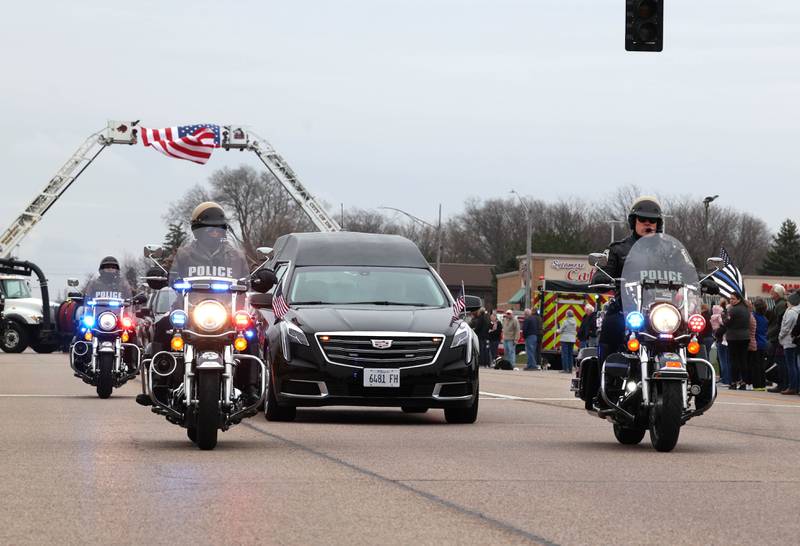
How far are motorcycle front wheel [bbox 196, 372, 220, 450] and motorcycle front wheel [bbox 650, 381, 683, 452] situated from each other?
10.6 ft

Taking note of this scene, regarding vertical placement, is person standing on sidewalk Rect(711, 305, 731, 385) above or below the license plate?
below

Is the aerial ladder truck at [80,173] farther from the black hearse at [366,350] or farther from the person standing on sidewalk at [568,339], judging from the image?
the black hearse at [366,350]

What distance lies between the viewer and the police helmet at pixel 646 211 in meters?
12.5

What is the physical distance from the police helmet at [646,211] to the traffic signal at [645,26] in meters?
8.40

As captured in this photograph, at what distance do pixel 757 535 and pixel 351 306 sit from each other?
8.79 meters

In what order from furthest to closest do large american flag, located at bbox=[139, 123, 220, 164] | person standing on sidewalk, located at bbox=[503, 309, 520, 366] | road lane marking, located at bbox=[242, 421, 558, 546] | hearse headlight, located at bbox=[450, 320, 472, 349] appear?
large american flag, located at bbox=[139, 123, 220, 164], person standing on sidewalk, located at bbox=[503, 309, 520, 366], hearse headlight, located at bbox=[450, 320, 472, 349], road lane marking, located at bbox=[242, 421, 558, 546]


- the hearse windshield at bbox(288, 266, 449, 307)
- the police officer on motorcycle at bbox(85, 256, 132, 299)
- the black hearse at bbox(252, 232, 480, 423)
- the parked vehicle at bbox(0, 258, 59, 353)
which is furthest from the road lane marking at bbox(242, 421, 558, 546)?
the parked vehicle at bbox(0, 258, 59, 353)

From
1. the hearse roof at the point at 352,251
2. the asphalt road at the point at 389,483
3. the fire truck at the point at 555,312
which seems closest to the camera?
the asphalt road at the point at 389,483

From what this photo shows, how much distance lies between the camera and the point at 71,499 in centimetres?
857

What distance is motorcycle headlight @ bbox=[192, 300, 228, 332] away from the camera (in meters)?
11.5

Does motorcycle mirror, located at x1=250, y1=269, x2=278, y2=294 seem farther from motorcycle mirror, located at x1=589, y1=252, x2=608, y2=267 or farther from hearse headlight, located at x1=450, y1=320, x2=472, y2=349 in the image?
hearse headlight, located at x1=450, y1=320, x2=472, y2=349

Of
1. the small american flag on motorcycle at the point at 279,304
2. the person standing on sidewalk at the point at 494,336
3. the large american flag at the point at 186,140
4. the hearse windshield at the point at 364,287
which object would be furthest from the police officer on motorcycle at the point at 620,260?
the large american flag at the point at 186,140

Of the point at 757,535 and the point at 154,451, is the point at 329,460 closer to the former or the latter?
the point at 154,451

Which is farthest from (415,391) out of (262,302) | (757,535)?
(757,535)
